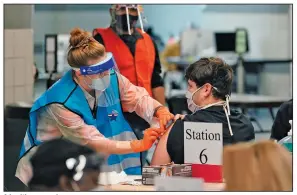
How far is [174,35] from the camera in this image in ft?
45.5

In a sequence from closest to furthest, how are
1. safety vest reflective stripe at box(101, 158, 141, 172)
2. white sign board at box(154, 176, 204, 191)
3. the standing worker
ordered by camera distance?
white sign board at box(154, 176, 204, 191)
safety vest reflective stripe at box(101, 158, 141, 172)
the standing worker

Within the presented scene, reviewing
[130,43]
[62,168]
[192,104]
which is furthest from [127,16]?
[62,168]

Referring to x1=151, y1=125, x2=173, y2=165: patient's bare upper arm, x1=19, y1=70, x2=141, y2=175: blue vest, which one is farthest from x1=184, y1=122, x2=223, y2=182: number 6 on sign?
x1=19, y1=70, x2=141, y2=175: blue vest

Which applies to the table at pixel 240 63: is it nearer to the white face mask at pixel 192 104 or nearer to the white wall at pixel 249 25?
the white wall at pixel 249 25

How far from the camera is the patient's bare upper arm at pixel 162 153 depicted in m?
3.52

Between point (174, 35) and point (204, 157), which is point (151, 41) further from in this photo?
point (174, 35)

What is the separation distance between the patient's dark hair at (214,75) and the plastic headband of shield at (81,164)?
42.8 inches

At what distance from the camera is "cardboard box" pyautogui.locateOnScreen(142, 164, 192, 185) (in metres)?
3.30

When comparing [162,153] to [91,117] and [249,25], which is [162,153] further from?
[249,25]

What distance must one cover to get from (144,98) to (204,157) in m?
0.65

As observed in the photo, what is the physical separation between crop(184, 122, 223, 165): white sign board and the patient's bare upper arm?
0.36 ft

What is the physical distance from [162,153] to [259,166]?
133 centimetres

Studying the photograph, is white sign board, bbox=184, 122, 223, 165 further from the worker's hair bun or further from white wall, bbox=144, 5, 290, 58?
white wall, bbox=144, 5, 290, 58

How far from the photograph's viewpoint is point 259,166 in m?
2.24
